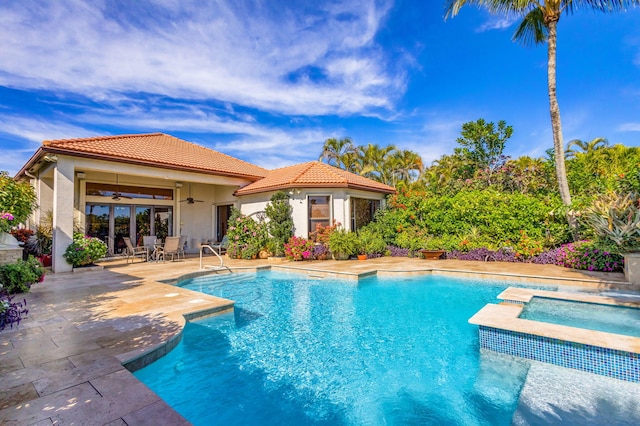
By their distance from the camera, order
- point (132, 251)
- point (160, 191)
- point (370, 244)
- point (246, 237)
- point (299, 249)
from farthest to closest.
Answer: point (160, 191)
point (246, 237)
point (370, 244)
point (299, 249)
point (132, 251)

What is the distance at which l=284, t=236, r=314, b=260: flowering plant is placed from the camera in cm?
1384

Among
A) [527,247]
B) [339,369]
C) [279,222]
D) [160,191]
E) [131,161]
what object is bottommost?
[339,369]

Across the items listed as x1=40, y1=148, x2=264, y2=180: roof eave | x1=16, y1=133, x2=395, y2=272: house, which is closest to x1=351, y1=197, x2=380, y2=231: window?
x1=16, y1=133, x2=395, y2=272: house

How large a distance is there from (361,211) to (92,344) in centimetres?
1353

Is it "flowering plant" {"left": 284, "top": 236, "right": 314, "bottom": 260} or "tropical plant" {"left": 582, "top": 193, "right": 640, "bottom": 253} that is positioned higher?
"tropical plant" {"left": 582, "top": 193, "right": 640, "bottom": 253}

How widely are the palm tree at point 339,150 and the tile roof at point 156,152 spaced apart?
15045 mm

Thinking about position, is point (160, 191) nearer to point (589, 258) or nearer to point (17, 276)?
point (17, 276)

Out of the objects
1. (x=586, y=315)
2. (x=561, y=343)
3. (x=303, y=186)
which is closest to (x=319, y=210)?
(x=303, y=186)

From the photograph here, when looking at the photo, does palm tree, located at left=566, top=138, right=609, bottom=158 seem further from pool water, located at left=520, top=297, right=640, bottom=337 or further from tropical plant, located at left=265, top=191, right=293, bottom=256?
pool water, located at left=520, top=297, right=640, bottom=337

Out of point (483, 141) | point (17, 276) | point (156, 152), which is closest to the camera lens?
point (17, 276)

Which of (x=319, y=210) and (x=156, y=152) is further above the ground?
(x=156, y=152)

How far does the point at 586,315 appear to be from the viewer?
247 inches

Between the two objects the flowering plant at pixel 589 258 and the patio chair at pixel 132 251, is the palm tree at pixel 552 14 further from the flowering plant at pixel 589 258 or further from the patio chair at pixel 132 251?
the patio chair at pixel 132 251

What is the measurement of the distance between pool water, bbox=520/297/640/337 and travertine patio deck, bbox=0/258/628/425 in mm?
2080
